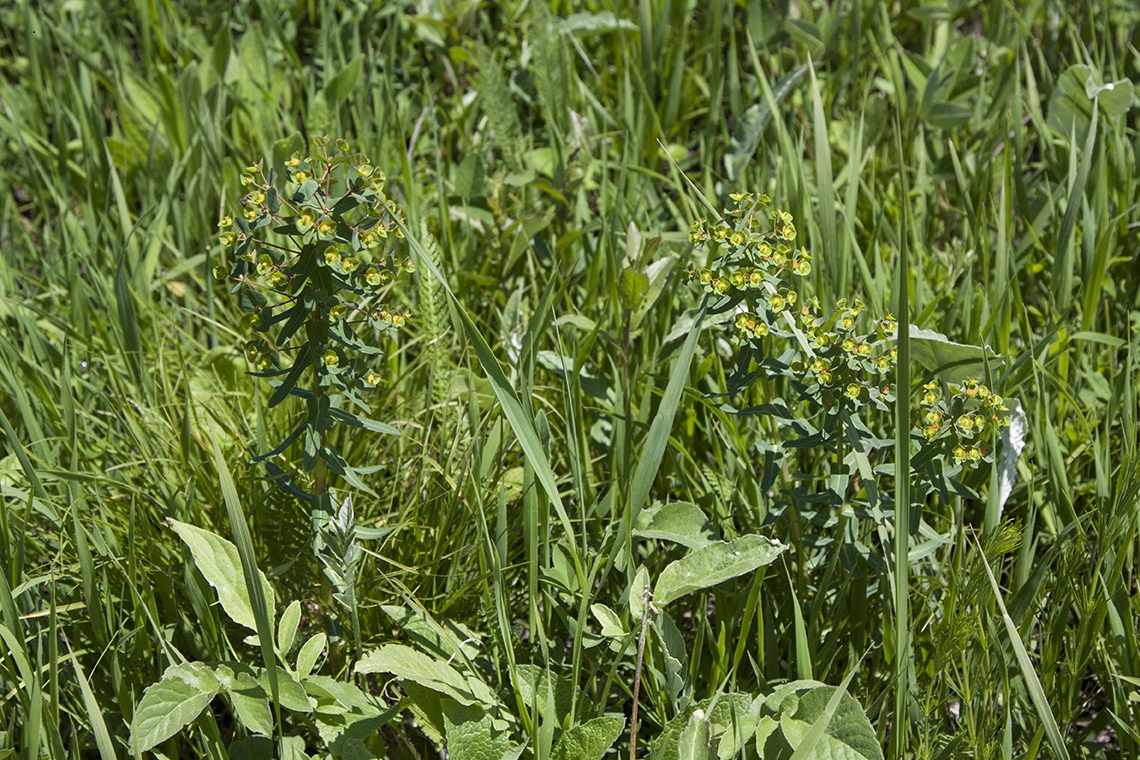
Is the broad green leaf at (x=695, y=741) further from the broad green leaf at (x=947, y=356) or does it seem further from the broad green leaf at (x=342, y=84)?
the broad green leaf at (x=342, y=84)

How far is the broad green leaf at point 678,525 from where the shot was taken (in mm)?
1756

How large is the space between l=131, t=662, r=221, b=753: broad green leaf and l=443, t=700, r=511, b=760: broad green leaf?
1.13 feet

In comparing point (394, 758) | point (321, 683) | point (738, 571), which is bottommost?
point (394, 758)

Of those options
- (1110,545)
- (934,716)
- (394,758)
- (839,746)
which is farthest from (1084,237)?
(394,758)

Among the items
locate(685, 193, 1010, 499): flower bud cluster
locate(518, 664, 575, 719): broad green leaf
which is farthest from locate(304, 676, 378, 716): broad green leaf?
locate(685, 193, 1010, 499): flower bud cluster

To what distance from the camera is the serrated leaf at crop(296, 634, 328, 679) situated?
1.57 meters

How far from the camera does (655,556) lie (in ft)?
6.35

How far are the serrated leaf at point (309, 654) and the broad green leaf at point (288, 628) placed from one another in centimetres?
3

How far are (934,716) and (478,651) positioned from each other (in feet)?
2.51

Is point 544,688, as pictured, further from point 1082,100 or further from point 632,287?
point 1082,100

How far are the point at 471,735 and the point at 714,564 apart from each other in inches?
17.7

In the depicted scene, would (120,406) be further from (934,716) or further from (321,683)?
(934,716)

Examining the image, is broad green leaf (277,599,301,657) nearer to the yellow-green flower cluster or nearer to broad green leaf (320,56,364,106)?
the yellow-green flower cluster

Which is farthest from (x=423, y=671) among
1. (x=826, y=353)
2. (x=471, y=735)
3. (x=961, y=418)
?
(x=961, y=418)
